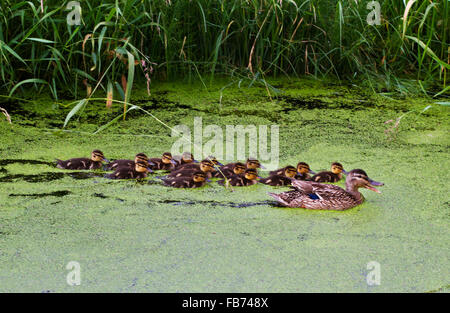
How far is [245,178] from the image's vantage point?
3.40m

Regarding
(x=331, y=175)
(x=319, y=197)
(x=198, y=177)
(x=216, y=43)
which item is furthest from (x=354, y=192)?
(x=216, y=43)

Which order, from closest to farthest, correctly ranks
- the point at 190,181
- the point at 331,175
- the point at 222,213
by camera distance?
1. the point at 222,213
2. the point at 190,181
3. the point at 331,175

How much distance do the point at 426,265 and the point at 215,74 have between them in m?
2.84

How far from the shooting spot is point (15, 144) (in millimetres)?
3830

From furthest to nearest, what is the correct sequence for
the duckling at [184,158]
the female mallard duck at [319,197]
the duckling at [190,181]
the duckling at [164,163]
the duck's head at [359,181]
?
the duckling at [184,158], the duckling at [164,163], the duckling at [190,181], the duck's head at [359,181], the female mallard duck at [319,197]

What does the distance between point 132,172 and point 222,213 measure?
2.13 ft

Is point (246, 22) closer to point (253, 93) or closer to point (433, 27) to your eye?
point (253, 93)

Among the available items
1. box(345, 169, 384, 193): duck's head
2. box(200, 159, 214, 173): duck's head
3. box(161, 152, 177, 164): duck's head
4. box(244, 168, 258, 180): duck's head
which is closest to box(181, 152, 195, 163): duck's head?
box(161, 152, 177, 164): duck's head

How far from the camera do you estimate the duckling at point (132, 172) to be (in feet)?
11.2

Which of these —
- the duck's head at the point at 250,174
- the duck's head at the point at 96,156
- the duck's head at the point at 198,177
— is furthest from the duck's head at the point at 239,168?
the duck's head at the point at 96,156

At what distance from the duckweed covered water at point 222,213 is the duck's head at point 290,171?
0.57 ft

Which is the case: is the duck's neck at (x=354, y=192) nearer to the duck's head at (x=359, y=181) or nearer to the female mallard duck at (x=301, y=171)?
the duck's head at (x=359, y=181)

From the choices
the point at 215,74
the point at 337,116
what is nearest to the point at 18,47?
the point at 215,74

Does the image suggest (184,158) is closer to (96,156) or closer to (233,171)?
(233,171)
